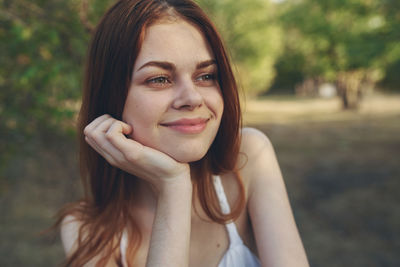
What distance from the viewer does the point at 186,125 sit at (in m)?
1.45

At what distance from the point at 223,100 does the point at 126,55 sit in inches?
20.4

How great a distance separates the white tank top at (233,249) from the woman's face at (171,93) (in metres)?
0.46

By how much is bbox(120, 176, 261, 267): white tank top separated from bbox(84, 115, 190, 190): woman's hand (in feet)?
1.22

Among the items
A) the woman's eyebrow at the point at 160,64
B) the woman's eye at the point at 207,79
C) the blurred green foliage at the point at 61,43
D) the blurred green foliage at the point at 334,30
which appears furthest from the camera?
the blurred green foliage at the point at 334,30

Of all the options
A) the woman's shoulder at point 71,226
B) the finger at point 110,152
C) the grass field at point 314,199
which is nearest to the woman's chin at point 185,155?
the finger at point 110,152

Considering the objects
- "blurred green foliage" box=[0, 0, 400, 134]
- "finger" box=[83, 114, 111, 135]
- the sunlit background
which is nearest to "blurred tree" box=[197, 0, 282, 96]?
"blurred green foliage" box=[0, 0, 400, 134]

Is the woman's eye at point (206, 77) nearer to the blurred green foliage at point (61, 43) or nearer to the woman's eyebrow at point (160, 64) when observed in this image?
the woman's eyebrow at point (160, 64)

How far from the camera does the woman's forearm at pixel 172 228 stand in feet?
4.64

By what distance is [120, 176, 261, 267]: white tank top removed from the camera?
178cm

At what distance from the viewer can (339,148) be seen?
40.1ft

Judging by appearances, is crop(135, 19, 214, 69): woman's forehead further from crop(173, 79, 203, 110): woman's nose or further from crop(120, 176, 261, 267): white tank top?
crop(120, 176, 261, 267): white tank top

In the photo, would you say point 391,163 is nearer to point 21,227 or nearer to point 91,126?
point 21,227

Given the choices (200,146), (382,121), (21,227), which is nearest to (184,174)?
(200,146)

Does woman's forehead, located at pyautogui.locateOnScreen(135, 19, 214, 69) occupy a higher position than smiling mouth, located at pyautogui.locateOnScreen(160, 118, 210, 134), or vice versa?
woman's forehead, located at pyautogui.locateOnScreen(135, 19, 214, 69)
